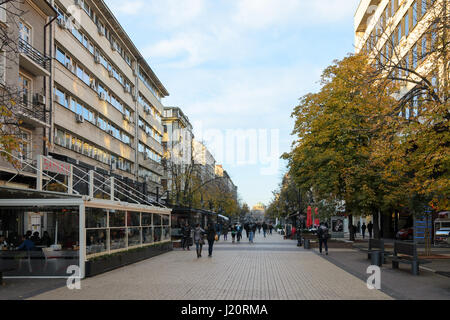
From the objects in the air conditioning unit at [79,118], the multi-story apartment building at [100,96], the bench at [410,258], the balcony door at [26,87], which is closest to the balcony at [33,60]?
the balcony door at [26,87]

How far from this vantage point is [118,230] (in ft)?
62.3

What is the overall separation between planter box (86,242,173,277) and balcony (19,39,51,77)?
34.5 feet

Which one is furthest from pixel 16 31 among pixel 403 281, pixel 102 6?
pixel 403 281

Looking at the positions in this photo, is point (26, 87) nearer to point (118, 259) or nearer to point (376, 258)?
point (118, 259)

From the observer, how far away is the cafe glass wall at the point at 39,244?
1644 cm

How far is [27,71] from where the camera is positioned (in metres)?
24.2

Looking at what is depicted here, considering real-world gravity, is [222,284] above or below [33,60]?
below

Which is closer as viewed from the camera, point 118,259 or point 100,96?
point 118,259

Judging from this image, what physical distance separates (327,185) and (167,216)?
10.6 meters

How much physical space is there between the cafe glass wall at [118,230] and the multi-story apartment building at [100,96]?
7179 mm

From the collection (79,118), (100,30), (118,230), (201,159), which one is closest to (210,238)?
(118,230)

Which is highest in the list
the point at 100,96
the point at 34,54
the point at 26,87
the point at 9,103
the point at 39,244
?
the point at 100,96

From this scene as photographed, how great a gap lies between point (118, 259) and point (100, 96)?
22272 millimetres
